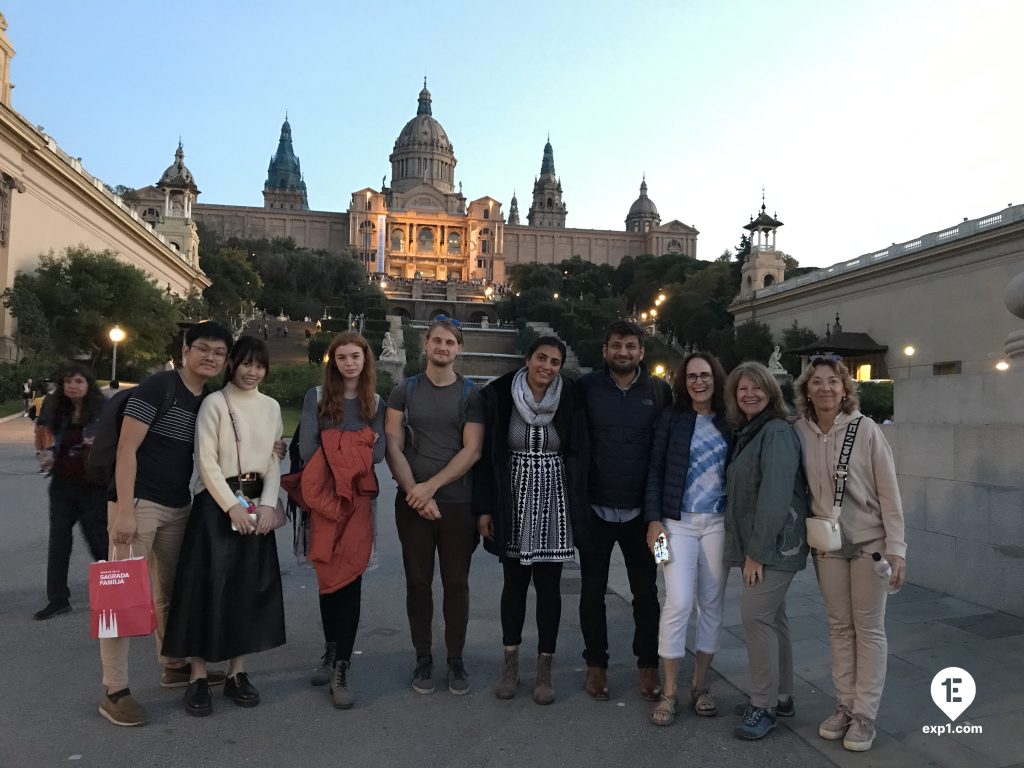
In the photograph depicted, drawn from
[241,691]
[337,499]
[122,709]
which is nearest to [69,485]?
[122,709]

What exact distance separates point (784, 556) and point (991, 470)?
2.98 metres

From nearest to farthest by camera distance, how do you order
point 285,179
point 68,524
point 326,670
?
point 326,670, point 68,524, point 285,179

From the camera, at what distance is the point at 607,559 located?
13.9ft

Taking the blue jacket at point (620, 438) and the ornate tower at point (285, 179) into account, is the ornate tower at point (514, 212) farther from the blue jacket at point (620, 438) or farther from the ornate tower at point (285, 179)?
the blue jacket at point (620, 438)

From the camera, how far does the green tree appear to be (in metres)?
29.1

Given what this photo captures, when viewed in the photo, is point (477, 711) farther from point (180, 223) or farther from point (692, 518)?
point (180, 223)

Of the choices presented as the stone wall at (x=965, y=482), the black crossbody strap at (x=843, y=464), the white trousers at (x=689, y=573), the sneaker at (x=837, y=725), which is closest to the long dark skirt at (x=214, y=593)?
the white trousers at (x=689, y=573)

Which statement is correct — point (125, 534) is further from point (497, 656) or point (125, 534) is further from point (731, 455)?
point (731, 455)

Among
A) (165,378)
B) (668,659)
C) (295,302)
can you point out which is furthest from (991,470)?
(295,302)

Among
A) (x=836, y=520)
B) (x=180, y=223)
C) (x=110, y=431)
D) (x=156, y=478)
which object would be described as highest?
(x=180, y=223)

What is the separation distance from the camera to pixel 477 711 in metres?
3.91

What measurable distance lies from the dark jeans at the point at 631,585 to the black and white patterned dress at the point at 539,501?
0.17m

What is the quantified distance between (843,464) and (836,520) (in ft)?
0.88

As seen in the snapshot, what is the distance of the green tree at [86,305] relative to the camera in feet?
95.6
